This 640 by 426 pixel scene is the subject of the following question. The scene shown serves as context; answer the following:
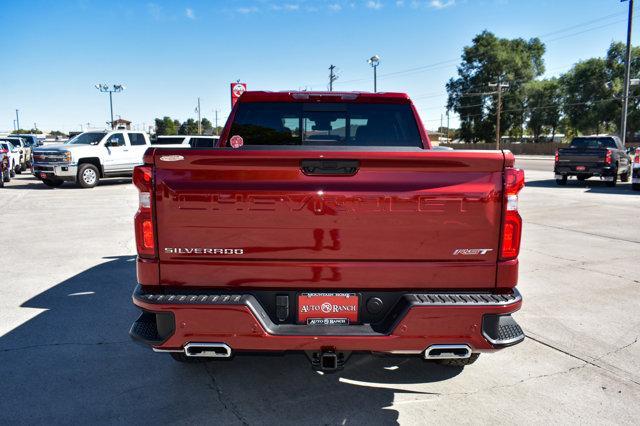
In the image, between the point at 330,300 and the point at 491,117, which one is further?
the point at 491,117

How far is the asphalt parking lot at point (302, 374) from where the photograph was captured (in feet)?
10.2

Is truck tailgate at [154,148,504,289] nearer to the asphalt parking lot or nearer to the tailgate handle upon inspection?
the tailgate handle

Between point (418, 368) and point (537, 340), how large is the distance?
1.30m

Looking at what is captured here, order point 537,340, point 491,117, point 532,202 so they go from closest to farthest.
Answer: point 537,340 < point 532,202 < point 491,117

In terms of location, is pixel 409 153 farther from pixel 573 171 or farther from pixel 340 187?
pixel 573 171

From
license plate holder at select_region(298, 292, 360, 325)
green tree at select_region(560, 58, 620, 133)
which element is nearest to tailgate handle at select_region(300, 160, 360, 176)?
license plate holder at select_region(298, 292, 360, 325)

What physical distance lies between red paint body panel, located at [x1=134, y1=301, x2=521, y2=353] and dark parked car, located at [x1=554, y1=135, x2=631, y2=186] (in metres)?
18.6

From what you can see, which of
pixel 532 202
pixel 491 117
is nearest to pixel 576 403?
pixel 532 202

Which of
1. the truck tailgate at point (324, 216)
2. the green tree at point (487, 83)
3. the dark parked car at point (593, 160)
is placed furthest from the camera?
the green tree at point (487, 83)

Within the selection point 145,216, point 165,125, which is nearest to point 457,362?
point 145,216

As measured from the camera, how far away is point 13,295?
18.1 feet

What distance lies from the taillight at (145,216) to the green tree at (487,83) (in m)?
73.8

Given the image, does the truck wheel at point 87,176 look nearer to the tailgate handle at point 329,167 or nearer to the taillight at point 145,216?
the taillight at point 145,216

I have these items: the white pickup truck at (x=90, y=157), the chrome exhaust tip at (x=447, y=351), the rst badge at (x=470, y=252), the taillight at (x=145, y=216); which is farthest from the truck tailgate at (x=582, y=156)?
the taillight at (x=145, y=216)
